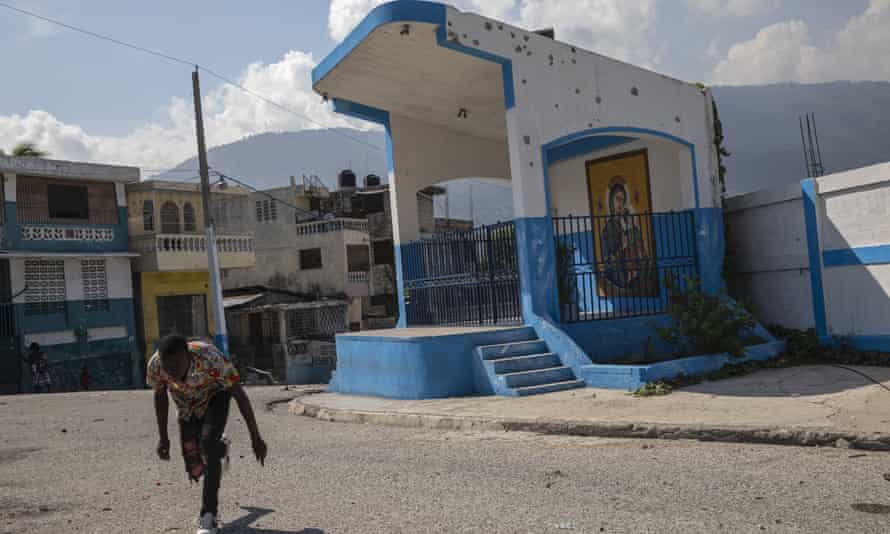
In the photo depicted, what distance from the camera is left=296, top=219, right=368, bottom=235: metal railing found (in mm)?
37781

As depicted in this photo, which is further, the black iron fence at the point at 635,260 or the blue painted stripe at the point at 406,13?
the black iron fence at the point at 635,260

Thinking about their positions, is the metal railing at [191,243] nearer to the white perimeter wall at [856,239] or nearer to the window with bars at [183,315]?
the window with bars at [183,315]

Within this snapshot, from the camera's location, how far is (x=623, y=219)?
13.5 metres

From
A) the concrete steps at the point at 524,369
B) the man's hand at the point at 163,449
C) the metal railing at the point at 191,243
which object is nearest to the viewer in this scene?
the man's hand at the point at 163,449

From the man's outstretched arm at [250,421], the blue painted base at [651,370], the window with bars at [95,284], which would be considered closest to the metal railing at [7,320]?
the window with bars at [95,284]

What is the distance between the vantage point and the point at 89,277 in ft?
84.1

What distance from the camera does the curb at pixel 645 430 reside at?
20.1 feet

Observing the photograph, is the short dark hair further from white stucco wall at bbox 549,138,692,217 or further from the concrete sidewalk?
white stucco wall at bbox 549,138,692,217

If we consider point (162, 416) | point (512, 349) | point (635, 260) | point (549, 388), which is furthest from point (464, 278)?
point (162, 416)

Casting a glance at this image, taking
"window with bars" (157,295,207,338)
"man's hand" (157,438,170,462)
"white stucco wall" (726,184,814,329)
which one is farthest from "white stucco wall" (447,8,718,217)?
"window with bars" (157,295,207,338)

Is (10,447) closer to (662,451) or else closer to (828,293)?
(662,451)

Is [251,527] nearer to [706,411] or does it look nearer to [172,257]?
[706,411]

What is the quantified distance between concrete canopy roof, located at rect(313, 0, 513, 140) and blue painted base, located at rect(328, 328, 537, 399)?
140 inches

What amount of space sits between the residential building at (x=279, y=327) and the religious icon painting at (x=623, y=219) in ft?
65.5
